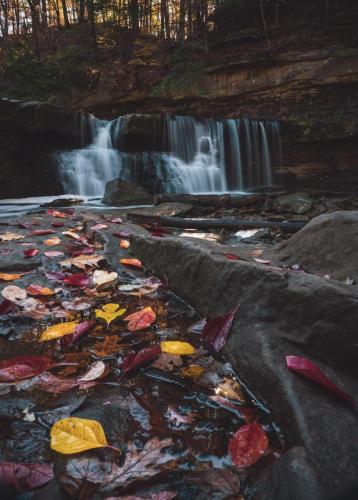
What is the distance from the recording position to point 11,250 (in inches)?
106

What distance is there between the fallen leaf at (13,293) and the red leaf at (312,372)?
1.43 meters

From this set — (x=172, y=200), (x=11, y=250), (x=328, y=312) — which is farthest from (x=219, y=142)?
(x=328, y=312)

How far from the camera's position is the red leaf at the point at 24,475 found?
0.84 metres

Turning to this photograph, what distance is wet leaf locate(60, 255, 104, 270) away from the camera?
8.39 feet

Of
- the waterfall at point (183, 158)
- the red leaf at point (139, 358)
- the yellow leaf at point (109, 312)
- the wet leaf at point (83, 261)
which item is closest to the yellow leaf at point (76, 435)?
the red leaf at point (139, 358)

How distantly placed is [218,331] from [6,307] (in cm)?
107

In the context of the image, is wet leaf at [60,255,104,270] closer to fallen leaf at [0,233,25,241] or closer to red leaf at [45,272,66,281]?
red leaf at [45,272,66,281]

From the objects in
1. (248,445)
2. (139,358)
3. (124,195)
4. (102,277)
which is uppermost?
(124,195)

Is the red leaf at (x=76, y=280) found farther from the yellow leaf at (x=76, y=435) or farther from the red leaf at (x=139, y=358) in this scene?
the yellow leaf at (x=76, y=435)

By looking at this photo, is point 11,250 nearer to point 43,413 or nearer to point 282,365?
point 43,413

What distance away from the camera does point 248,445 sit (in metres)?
1.02

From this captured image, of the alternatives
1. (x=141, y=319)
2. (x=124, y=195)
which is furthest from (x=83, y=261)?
(x=124, y=195)

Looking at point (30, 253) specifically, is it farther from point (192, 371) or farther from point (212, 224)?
point (212, 224)

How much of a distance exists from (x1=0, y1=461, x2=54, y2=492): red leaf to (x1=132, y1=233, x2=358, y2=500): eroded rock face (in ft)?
1.74
